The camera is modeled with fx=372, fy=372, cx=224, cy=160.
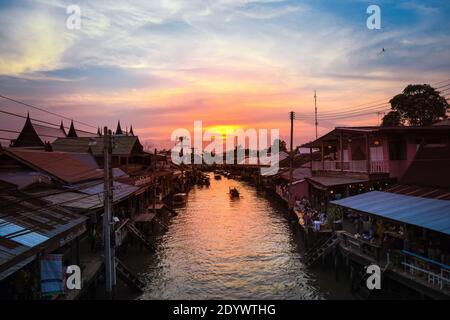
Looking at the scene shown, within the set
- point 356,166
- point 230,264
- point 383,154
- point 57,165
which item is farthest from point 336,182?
point 57,165

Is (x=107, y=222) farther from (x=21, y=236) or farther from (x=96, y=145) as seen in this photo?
(x=96, y=145)

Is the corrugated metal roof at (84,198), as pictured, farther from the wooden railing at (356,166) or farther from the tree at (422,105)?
the tree at (422,105)

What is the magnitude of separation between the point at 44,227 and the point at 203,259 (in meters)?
13.0

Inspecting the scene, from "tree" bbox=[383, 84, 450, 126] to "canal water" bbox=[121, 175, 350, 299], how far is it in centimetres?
2911

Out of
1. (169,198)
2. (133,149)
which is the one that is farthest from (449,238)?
(169,198)

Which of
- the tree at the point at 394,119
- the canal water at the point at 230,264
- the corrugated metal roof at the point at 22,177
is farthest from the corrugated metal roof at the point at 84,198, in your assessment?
the tree at the point at 394,119

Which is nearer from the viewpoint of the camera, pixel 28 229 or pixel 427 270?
pixel 28 229

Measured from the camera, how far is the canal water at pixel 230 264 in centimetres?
2033

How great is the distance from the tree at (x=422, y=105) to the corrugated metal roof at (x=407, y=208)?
121 ft

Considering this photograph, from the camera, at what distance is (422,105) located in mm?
54188

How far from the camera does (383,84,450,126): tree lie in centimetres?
5384

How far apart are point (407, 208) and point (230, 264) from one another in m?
11.8

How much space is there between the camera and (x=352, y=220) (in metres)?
27.8

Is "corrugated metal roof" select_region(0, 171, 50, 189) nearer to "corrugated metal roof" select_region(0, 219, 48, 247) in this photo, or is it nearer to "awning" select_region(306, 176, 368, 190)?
"corrugated metal roof" select_region(0, 219, 48, 247)
